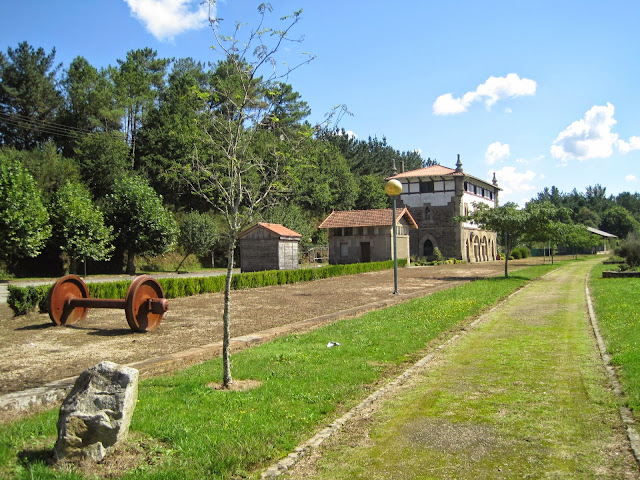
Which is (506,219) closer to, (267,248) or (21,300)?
(267,248)

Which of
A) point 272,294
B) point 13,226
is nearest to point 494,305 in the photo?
point 272,294

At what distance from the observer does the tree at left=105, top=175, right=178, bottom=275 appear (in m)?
35.2

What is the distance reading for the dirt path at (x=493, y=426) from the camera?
3838 mm

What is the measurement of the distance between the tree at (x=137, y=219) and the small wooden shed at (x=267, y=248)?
260 inches

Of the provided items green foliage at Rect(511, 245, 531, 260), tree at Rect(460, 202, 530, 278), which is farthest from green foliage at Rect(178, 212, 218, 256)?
green foliage at Rect(511, 245, 531, 260)

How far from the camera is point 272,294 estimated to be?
64.6 ft

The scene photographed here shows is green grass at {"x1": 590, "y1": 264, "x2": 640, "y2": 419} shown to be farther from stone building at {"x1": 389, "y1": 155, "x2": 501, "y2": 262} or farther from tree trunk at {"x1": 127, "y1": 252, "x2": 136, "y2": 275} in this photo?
stone building at {"x1": 389, "y1": 155, "x2": 501, "y2": 262}

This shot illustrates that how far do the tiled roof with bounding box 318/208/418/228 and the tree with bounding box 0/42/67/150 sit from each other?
25.3 meters

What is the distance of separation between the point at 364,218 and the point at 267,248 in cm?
1400

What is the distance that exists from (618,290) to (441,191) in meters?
36.2

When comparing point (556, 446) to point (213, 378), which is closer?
point (556, 446)

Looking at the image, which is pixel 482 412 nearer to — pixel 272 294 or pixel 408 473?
pixel 408 473

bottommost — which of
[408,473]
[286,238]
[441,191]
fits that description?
[408,473]

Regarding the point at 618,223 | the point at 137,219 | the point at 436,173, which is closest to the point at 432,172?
the point at 436,173
